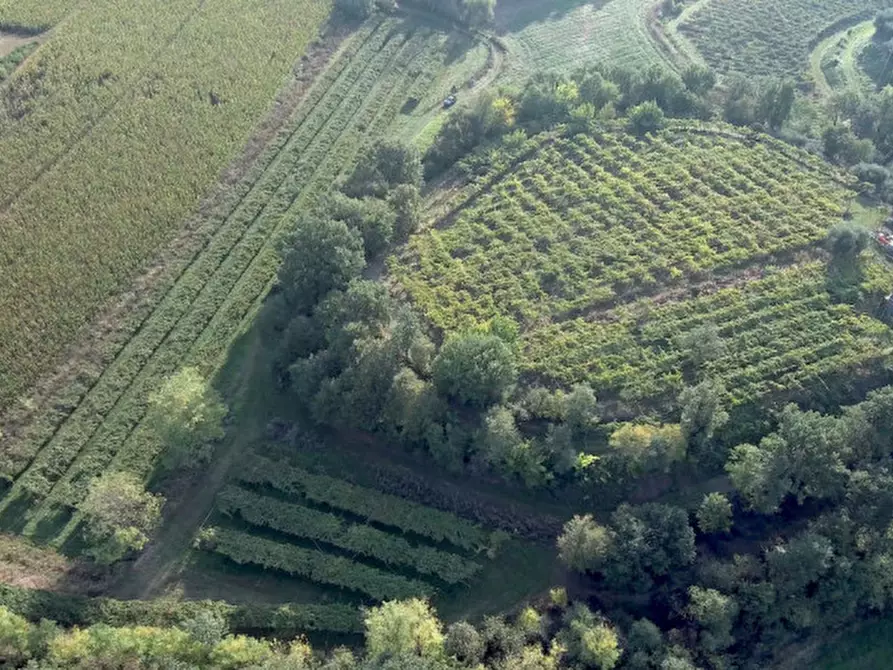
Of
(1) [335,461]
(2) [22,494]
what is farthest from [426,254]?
(2) [22,494]

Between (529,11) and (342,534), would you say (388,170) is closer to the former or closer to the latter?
(342,534)

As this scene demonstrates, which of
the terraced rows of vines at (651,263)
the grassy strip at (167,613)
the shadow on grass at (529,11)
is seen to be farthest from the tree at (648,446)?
the shadow on grass at (529,11)

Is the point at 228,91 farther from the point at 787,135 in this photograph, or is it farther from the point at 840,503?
the point at 840,503

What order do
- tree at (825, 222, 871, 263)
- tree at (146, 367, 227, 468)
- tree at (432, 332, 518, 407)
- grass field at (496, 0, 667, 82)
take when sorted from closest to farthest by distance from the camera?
tree at (146, 367, 227, 468) → tree at (432, 332, 518, 407) → tree at (825, 222, 871, 263) → grass field at (496, 0, 667, 82)

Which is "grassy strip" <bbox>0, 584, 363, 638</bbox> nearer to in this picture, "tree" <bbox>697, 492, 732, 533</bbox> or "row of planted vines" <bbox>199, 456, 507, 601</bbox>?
"row of planted vines" <bbox>199, 456, 507, 601</bbox>

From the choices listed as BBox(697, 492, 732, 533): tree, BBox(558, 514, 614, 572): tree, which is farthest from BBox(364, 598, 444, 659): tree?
BBox(697, 492, 732, 533): tree

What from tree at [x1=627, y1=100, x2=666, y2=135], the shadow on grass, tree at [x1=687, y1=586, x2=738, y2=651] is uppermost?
the shadow on grass
